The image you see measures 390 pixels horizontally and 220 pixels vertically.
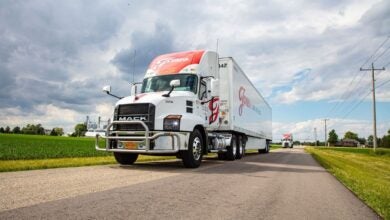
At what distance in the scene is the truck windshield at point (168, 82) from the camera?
36.7 ft

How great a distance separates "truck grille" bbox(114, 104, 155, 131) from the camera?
9.62m

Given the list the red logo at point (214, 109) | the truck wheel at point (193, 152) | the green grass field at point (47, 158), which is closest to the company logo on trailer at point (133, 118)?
the truck wheel at point (193, 152)

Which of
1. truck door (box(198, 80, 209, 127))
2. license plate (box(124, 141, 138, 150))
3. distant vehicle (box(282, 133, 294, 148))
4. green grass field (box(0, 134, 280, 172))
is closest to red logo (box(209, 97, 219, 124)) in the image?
truck door (box(198, 80, 209, 127))

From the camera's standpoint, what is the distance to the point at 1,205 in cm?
418

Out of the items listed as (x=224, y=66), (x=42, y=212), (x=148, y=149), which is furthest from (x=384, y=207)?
(x=224, y=66)

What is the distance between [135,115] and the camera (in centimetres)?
986

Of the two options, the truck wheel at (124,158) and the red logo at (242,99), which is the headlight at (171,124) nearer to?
the truck wheel at (124,158)

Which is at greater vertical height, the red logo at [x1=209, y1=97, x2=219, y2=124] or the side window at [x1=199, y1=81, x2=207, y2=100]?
the side window at [x1=199, y1=81, x2=207, y2=100]

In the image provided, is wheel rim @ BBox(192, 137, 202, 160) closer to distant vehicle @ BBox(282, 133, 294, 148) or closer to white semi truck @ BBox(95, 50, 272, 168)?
white semi truck @ BBox(95, 50, 272, 168)

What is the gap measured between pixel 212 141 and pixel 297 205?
8.37 meters

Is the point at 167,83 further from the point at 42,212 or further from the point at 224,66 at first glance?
the point at 42,212

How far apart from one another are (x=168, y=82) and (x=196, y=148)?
244 cm

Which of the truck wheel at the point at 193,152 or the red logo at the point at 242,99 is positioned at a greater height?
the red logo at the point at 242,99

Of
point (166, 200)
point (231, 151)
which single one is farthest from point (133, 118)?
point (231, 151)
